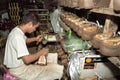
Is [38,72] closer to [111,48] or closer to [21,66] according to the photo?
[21,66]

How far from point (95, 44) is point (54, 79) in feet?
5.57

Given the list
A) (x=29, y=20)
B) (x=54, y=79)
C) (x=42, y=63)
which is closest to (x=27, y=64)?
(x=42, y=63)

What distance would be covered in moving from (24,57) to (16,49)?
176mm

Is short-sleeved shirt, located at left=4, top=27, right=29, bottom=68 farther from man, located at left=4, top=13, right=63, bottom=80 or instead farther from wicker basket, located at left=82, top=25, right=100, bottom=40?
wicker basket, located at left=82, top=25, right=100, bottom=40

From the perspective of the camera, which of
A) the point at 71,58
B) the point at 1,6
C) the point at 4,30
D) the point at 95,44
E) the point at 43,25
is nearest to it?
the point at 95,44

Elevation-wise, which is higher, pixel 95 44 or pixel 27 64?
pixel 95 44

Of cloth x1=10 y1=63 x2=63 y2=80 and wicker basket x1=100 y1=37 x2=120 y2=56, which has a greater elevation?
wicker basket x1=100 y1=37 x2=120 y2=56

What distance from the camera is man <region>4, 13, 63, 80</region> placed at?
287 cm

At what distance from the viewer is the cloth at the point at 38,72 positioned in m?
3.04

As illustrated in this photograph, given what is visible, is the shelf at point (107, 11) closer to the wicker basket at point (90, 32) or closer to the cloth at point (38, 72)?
the wicker basket at point (90, 32)

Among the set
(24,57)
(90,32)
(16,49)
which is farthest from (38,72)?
(90,32)

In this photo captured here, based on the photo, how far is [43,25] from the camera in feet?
19.2

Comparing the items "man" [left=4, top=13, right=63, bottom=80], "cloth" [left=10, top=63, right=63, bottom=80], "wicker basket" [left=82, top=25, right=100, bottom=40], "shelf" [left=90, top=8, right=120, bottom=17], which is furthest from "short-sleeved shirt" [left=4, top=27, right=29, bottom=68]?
"shelf" [left=90, top=8, right=120, bottom=17]

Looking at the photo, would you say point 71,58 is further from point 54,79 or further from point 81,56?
point 54,79
